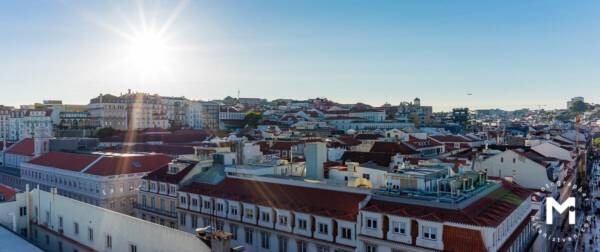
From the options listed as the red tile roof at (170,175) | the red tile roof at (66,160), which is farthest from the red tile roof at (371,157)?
the red tile roof at (66,160)

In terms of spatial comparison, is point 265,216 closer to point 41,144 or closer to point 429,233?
point 429,233

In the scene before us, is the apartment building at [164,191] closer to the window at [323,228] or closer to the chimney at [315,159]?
the chimney at [315,159]

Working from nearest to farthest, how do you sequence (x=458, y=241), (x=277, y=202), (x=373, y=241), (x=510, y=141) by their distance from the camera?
(x=458, y=241) → (x=373, y=241) → (x=277, y=202) → (x=510, y=141)

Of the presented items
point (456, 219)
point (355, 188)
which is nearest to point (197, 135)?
point (355, 188)

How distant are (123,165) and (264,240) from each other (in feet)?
101

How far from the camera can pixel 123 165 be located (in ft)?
188

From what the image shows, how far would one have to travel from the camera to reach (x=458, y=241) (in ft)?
78.8

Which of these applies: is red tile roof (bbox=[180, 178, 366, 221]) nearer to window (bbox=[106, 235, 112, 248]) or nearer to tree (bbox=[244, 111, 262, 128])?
window (bbox=[106, 235, 112, 248])

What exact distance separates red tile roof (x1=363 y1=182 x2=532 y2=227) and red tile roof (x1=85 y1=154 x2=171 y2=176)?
37964 mm

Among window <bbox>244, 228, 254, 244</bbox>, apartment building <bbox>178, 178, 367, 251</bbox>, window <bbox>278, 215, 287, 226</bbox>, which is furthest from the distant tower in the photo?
window <bbox>278, 215, 287, 226</bbox>

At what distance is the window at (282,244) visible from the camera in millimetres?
32125

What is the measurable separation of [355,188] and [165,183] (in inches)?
841

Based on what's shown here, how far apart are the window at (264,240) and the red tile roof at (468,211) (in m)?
8.81

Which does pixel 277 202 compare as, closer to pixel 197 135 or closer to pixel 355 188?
pixel 355 188
